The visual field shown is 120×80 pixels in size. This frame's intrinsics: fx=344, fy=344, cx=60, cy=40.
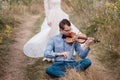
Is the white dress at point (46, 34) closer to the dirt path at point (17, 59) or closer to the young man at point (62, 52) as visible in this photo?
the dirt path at point (17, 59)

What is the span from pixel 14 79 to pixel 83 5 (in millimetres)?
4820

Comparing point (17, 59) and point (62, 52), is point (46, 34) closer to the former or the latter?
point (17, 59)

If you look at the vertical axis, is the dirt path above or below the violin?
below

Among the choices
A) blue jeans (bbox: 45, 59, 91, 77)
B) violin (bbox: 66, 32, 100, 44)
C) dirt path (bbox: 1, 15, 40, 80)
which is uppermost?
violin (bbox: 66, 32, 100, 44)

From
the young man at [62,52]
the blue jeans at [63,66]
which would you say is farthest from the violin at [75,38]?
the blue jeans at [63,66]

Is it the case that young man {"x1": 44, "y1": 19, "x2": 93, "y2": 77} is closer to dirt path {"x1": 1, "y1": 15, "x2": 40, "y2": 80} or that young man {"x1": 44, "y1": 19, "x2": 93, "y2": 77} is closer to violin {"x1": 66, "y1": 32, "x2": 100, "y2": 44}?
violin {"x1": 66, "y1": 32, "x2": 100, "y2": 44}

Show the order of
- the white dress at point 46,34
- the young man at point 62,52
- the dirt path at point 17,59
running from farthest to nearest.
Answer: the white dress at point 46,34 → the dirt path at point 17,59 → the young man at point 62,52

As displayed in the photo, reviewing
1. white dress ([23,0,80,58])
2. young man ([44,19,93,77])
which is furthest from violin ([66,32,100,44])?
white dress ([23,0,80,58])

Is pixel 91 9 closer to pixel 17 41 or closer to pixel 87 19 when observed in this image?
pixel 87 19

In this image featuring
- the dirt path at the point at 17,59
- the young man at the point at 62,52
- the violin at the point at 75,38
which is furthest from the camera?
the dirt path at the point at 17,59

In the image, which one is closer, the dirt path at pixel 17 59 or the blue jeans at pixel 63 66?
the blue jeans at pixel 63 66

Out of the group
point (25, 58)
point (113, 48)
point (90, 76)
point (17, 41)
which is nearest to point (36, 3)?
point (17, 41)

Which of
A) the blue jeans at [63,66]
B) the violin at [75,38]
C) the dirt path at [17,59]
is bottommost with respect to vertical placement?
the dirt path at [17,59]

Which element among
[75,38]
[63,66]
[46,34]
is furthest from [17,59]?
[75,38]
